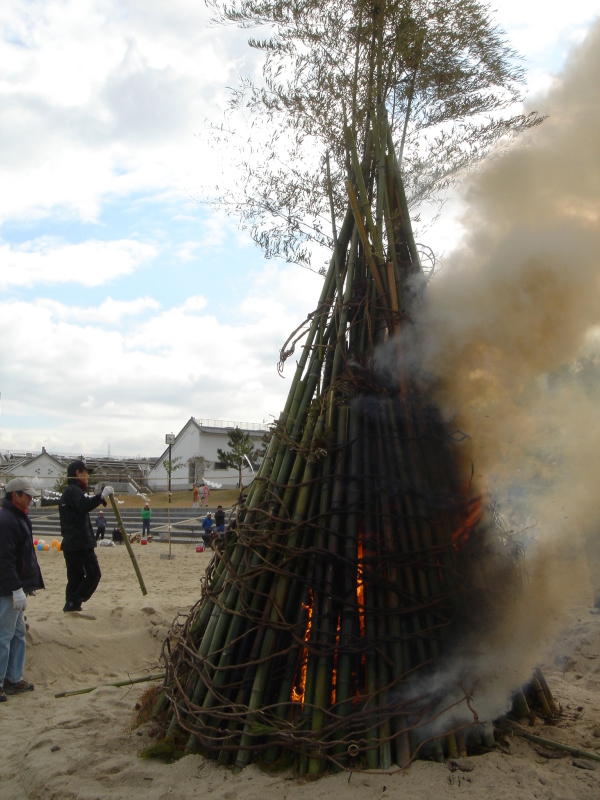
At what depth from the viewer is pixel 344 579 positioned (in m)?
3.05

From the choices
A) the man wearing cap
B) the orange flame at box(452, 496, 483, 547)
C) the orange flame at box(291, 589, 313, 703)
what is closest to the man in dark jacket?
the man wearing cap

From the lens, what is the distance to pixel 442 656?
9.91 ft

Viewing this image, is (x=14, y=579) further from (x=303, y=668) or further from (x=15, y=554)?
(x=303, y=668)

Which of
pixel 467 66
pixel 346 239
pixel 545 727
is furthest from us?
pixel 467 66

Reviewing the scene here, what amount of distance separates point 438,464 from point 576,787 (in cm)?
159

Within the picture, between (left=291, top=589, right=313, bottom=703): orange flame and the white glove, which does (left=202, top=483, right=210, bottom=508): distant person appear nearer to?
the white glove

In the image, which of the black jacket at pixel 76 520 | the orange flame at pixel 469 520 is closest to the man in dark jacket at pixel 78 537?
the black jacket at pixel 76 520

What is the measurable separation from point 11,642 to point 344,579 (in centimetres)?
337

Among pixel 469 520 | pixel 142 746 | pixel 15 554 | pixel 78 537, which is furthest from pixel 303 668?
pixel 78 537

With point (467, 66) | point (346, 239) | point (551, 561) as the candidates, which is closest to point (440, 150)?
point (467, 66)

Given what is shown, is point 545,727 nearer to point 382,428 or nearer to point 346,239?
point 382,428

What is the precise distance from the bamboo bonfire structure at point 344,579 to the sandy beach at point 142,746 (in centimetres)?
13

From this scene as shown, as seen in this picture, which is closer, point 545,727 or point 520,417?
point 545,727

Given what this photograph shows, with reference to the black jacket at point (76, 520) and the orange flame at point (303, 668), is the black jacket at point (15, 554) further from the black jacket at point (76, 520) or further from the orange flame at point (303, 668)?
the orange flame at point (303, 668)
